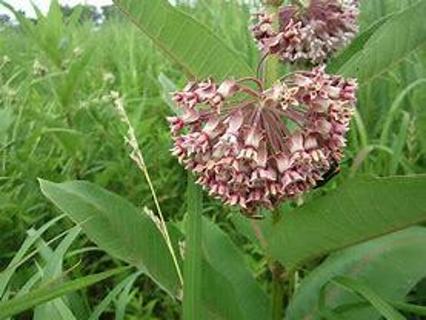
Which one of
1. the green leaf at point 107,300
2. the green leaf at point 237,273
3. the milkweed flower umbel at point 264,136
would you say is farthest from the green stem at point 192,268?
the green leaf at point 107,300

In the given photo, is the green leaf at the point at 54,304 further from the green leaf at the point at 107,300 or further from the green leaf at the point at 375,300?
the green leaf at the point at 375,300

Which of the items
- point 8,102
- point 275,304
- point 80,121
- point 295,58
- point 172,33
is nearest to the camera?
point 172,33

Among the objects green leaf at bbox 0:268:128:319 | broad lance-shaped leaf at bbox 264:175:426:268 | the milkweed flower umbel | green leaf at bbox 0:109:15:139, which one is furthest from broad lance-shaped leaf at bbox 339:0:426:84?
green leaf at bbox 0:109:15:139

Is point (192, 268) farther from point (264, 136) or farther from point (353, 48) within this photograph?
point (353, 48)

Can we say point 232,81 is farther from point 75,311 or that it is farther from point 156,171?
point 156,171

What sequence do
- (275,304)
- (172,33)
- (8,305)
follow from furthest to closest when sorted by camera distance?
(275,304), (172,33), (8,305)

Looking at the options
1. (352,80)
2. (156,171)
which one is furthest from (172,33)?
(156,171)

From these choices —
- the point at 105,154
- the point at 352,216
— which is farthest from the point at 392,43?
the point at 105,154
